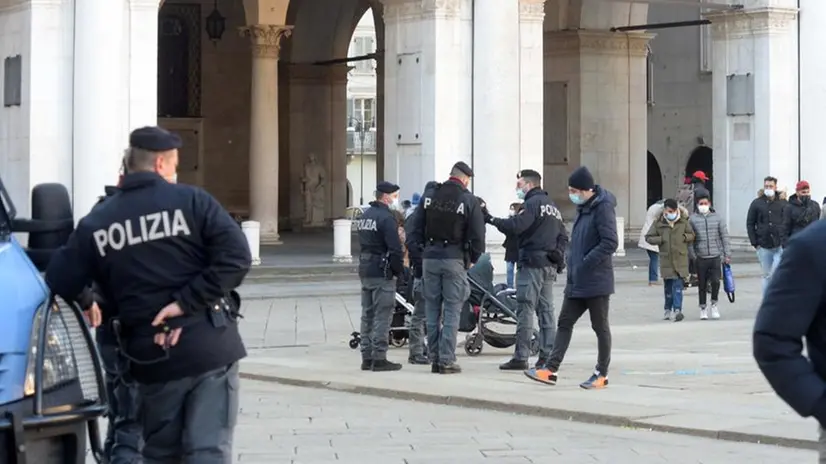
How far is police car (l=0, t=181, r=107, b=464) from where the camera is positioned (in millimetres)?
6215

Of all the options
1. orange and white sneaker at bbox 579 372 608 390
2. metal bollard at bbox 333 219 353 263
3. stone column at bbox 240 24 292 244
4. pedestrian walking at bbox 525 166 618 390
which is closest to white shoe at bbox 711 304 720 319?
pedestrian walking at bbox 525 166 618 390

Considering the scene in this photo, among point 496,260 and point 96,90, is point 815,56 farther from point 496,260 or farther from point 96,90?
point 96,90


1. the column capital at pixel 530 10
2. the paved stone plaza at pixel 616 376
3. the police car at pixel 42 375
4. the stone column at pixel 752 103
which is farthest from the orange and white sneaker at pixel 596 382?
the stone column at pixel 752 103

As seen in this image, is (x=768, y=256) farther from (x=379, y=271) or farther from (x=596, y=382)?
(x=596, y=382)

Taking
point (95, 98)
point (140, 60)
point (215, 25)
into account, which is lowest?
point (95, 98)

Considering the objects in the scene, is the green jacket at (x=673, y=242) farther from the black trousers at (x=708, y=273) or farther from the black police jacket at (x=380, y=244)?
the black police jacket at (x=380, y=244)

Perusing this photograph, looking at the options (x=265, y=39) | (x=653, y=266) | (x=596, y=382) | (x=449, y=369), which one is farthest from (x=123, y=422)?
(x=265, y=39)

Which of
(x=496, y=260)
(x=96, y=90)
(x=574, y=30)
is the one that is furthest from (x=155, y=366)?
(x=574, y=30)

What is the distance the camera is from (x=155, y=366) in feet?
20.1

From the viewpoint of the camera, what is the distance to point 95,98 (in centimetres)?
2394

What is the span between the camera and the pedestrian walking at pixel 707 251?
66.2 ft

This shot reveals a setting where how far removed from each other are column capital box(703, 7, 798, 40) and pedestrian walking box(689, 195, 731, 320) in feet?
34.0

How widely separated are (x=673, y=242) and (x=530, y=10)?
26.6ft

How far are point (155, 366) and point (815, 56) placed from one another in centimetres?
2558
